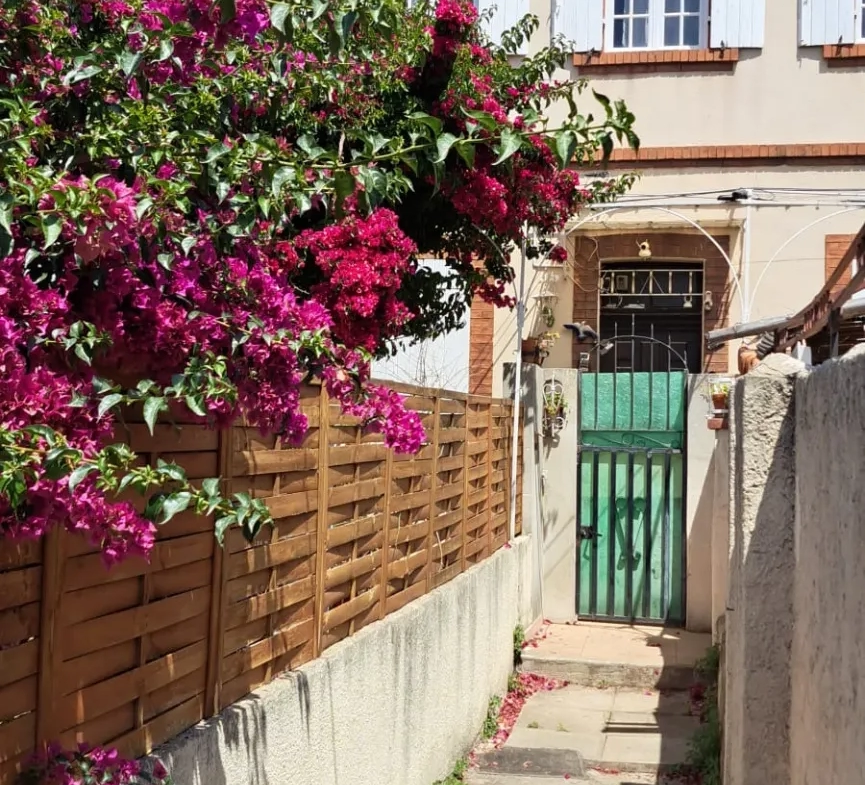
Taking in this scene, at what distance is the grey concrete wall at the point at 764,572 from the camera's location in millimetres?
4859

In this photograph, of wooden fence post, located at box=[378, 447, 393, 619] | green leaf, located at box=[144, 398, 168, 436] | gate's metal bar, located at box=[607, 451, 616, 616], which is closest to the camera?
green leaf, located at box=[144, 398, 168, 436]

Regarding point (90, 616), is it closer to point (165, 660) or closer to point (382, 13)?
point (165, 660)

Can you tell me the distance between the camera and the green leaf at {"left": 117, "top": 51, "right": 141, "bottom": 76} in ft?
9.72

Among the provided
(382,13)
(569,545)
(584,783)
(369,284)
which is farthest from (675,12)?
(382,13)

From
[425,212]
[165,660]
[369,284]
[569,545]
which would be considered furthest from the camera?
[569,545]

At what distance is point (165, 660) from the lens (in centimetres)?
356

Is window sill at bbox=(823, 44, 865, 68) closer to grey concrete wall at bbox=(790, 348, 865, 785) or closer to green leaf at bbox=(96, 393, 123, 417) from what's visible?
grey concrete wall at bbox=(790, 348, 865, 785)

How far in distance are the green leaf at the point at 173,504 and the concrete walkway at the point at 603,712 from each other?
490 cm

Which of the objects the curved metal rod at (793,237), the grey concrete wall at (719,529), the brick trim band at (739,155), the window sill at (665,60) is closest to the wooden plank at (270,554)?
the grey concrete wall at (719,529)

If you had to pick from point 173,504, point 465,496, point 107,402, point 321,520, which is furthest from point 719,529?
point 107,402

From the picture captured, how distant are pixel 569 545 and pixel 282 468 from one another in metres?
6.95

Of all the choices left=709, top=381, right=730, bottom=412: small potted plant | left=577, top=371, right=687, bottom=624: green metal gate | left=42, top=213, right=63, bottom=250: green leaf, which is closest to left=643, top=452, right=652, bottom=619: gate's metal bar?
left=577, top=371, right=687, bottom=624: green metal gate

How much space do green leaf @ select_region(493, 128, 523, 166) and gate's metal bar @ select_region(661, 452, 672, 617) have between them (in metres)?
8.04

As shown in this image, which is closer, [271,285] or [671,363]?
[271,285]
